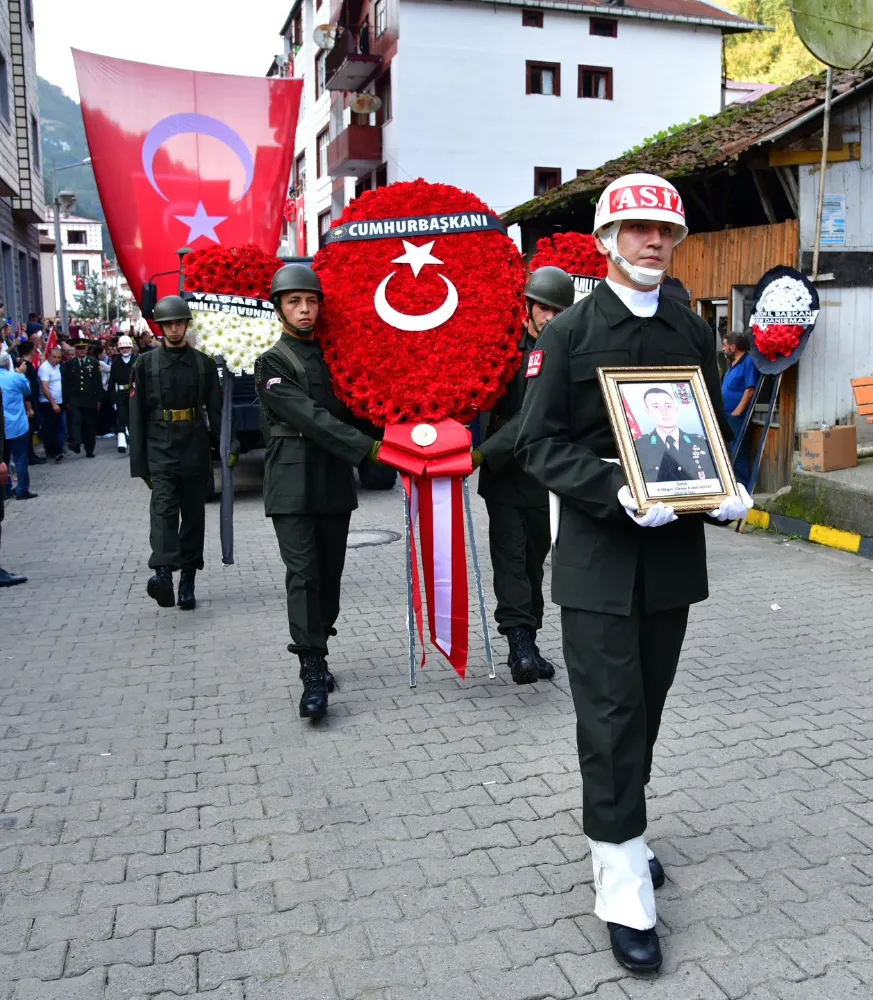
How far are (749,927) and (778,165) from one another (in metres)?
8.47

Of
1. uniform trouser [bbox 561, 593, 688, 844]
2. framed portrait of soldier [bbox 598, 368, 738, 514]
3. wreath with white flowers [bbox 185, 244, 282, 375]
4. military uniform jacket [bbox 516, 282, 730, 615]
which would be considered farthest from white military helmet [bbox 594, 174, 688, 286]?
wreath with white flowers [bbox 185, 244, 282, 375]

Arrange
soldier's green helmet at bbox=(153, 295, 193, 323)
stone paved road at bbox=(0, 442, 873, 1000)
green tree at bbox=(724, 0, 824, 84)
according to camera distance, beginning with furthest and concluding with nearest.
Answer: green tree at bbox=(724, 0, 824, 84) < soldier's green helmet at bbox=(153, 295, 193, 323) < stone paved road at bbox=(0, 442, 873, 1000)

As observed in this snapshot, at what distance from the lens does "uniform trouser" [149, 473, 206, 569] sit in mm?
7504

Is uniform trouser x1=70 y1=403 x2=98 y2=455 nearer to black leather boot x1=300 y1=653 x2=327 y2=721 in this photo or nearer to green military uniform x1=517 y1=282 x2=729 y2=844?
black leather boot x1=300 y1=653 x2=327 y2=721

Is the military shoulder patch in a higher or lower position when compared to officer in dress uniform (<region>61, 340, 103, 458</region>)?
higher

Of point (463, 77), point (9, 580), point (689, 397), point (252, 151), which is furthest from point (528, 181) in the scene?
point (689, 397)

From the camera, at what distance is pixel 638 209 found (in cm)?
305

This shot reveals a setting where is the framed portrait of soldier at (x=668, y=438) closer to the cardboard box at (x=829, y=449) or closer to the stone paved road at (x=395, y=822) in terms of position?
the stone paved road at (x=395, y=822)

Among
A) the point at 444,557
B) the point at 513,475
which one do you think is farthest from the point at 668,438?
the point at 513,475

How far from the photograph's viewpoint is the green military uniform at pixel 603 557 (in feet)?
10.1

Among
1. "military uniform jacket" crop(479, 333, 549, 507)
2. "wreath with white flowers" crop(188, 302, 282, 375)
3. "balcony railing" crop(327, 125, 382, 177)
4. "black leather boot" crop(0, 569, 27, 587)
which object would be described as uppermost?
"balcony railing" crop(327, 125, 382, 177)

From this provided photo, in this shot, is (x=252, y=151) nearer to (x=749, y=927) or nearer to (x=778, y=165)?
(x=778, y=165)

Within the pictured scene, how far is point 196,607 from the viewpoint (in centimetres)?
768

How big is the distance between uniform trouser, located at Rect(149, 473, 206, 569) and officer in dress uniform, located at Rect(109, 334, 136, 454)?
28.6ft
